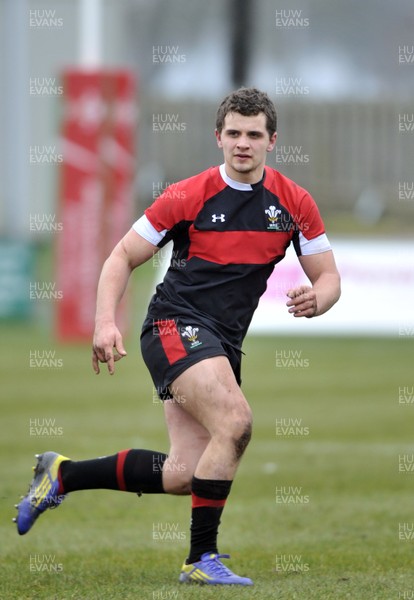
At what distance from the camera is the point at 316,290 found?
6.75 metres

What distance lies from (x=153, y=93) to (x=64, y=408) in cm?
2798

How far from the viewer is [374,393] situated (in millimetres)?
16672

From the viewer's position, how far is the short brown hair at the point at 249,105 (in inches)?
257

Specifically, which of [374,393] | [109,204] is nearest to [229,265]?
[374,393]

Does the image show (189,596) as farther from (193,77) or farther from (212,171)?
(193,77)

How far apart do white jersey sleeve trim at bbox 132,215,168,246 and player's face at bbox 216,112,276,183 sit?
497 millimetres
